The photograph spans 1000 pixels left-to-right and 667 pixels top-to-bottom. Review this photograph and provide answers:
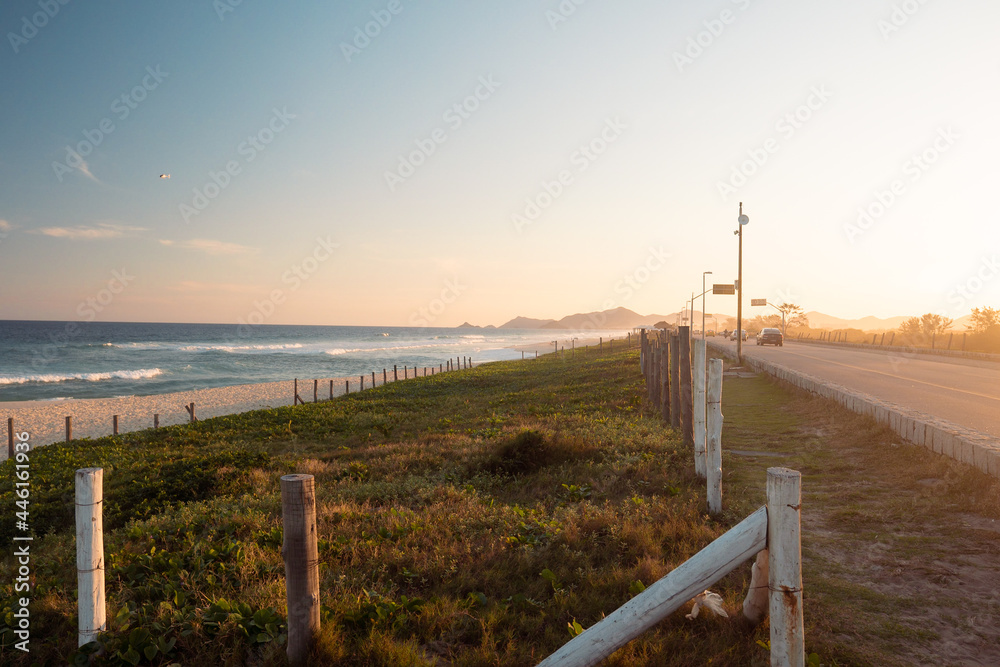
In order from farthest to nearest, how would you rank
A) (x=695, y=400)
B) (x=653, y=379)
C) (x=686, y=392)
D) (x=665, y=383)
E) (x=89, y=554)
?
(x=653, y=379)
(x=665, y=383)
(x=686, y=392)
(x=695, y=400)
(x=89, y=554)

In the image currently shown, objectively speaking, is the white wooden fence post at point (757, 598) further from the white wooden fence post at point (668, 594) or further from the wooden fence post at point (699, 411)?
the wooden fence post at point (699, 411)

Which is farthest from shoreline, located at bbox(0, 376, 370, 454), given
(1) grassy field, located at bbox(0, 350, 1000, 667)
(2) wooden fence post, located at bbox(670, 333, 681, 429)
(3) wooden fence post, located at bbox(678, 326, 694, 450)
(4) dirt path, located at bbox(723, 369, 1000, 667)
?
(4) dirt path, located at bbox(723, 369, 1000, 667)

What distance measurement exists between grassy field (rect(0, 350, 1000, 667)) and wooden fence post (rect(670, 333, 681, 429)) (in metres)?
0.44

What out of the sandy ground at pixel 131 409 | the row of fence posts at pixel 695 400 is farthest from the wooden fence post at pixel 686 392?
the sandy ground at pixel 131 409

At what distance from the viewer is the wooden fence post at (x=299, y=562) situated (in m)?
3.37

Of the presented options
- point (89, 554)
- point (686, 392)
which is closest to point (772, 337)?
point (686, 392)

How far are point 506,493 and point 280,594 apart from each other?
415cm

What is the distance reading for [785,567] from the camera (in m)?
2.62

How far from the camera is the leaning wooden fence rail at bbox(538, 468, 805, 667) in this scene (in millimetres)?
2629

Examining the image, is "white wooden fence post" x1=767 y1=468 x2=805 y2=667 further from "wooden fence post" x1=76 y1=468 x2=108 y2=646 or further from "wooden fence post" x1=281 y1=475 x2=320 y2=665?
"wooden fence post" x1=76 y1=468 x2=108 y2=646

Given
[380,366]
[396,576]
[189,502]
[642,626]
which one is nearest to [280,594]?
[396,576]

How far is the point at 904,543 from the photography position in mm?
5414

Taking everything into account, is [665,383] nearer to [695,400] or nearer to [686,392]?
[686,392]

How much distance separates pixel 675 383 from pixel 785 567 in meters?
8.84
